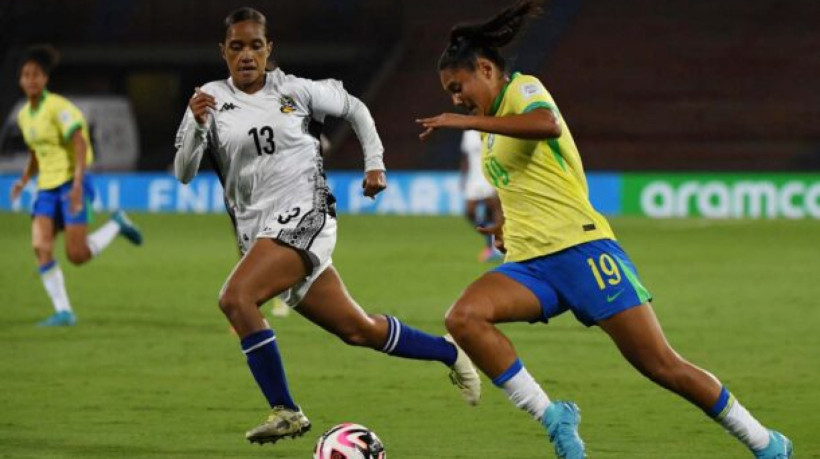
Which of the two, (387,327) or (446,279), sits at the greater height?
(387,327)

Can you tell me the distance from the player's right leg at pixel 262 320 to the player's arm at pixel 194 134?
52cm

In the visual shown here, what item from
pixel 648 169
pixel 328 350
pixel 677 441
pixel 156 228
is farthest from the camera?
pixel 648 169

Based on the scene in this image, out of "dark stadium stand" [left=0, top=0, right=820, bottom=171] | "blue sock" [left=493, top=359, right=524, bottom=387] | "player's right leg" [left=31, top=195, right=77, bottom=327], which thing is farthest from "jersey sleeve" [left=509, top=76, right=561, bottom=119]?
"dark stadium stand" [left=0, top=0, right=820, bottom=171]

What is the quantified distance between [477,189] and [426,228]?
462cm

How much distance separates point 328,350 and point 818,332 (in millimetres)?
3718

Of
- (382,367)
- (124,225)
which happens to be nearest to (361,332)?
(382,367)

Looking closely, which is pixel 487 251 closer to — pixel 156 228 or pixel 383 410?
pixel 156 228

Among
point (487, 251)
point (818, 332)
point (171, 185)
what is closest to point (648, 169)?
point (171, 185)

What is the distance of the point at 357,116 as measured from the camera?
26.6 ft

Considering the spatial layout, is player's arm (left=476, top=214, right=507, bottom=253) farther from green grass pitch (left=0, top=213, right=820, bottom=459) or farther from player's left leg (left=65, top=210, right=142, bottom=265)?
player's left leg (left=65, top=210, right=142, bottom=265)

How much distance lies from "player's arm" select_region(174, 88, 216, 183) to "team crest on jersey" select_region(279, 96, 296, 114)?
1.15 ft

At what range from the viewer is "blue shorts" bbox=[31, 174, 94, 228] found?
12.9m

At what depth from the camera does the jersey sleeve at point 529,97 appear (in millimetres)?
6551

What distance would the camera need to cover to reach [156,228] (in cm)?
2494
